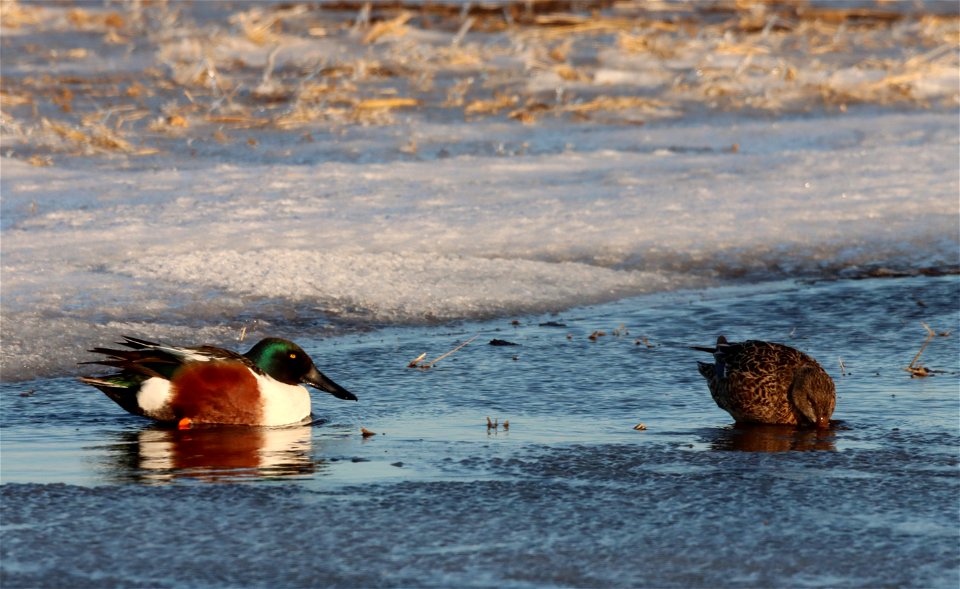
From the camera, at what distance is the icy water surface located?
4004 mm

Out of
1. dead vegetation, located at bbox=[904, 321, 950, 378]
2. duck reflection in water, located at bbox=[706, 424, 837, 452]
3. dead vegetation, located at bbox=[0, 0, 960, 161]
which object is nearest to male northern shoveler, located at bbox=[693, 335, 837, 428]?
duck reflection in water, located at bbox=[706, 424, 837, 452]

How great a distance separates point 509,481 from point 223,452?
108cm

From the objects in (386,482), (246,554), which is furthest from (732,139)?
(246,554)

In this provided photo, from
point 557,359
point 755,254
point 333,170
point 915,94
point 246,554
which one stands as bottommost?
point 246,554

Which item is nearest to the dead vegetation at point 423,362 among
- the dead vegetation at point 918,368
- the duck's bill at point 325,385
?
the duck's bill at point 325,385

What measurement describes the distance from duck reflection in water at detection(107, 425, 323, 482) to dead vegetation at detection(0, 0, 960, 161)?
6.37m

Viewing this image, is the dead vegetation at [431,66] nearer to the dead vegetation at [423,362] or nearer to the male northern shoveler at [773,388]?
the dead vegetation at [423,362]

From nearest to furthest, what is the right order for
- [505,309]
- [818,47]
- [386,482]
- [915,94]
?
[386,482], [505,309], [915,94], [818,47]

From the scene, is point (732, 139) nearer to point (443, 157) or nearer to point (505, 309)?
point (443, 157)

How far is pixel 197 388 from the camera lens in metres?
5.68

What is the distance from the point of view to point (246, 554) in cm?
408

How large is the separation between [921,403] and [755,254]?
310 centimetres

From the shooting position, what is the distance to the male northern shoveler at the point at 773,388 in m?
Answer: 5.52

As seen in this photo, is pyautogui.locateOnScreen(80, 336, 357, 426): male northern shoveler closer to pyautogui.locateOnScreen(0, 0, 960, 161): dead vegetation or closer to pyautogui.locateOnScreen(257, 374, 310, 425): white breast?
pyautogui.locateOnScreen(257, 374, 310, 425): white breast
